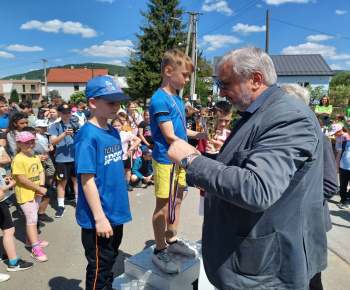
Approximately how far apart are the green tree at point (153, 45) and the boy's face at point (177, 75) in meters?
31.6

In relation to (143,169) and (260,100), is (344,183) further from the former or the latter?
(260,100)

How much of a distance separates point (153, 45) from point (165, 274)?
34841 mm

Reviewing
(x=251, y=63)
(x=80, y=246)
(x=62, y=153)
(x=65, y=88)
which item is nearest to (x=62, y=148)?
(x=62, y=153)

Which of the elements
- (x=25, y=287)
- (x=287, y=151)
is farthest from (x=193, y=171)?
(x=25, y=287)

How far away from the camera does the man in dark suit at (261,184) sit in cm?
120

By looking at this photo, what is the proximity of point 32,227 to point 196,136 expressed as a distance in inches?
98.7

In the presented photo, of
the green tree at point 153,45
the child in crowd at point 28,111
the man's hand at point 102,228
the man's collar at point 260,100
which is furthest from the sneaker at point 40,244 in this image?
the green tree at point 153,45

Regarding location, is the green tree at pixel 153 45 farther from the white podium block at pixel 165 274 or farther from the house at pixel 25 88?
the house at pixel 25 88

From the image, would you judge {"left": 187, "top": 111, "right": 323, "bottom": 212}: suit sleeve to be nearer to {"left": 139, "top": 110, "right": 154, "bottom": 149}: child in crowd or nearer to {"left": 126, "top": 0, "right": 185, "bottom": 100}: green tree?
{"left": 139, "top": 110, "right": 154, "bottom": 149}: child in crowd

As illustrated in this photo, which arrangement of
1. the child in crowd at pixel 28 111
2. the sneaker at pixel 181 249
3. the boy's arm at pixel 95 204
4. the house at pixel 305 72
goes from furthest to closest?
the house at pixel 305 72 < the child in crowd at pixel 28 111 < the sneaker at pixel 181 249 < the boy's arm at pixel 95 204

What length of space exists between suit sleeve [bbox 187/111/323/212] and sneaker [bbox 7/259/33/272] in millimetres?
3016

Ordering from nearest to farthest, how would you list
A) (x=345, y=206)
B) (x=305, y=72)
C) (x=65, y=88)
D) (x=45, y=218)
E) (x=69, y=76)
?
(x=45, y=218) < (x=345, y=206) < (x=305, y=72) < (x=65, y=88) < (x=69, y=76)

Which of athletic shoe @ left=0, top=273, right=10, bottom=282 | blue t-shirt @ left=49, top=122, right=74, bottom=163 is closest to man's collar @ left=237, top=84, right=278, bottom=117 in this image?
athletic shoe @ left=0, top=273, right=10, bottom=282

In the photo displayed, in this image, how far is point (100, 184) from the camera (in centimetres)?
213
